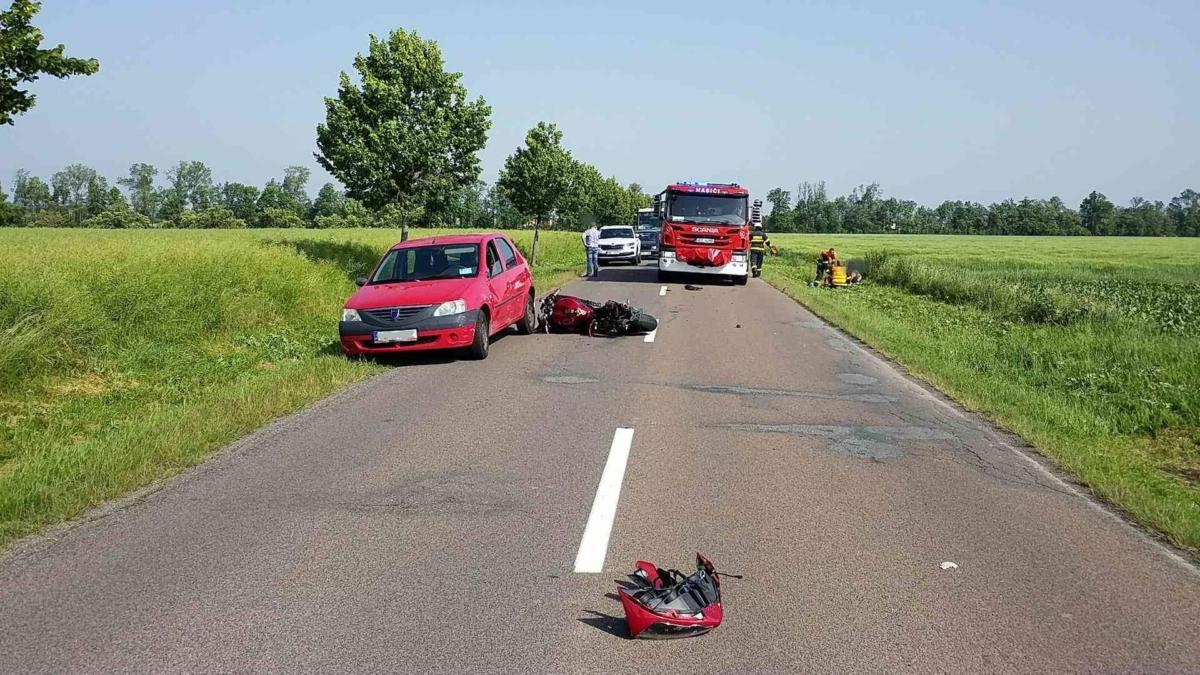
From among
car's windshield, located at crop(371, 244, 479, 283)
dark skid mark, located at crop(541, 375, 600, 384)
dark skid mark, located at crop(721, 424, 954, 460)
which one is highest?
car's windshield, located at crop(371, 244, 479, 283)

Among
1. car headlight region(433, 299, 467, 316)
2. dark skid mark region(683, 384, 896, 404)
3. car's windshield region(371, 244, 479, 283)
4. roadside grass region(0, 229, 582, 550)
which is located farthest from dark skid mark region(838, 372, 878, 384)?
roadside grass region(0, 229, 582, 550)

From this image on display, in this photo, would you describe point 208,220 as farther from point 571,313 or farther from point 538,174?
point 571,313

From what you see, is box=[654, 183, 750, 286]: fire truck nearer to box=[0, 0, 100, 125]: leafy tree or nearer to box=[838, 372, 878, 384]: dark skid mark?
box=[838, 372, 878, 384]: dark skid mark

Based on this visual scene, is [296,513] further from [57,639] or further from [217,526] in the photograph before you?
[57,639]

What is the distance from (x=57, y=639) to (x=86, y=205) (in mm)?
113126

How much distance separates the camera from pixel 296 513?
5.49m

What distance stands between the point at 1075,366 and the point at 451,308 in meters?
8.73

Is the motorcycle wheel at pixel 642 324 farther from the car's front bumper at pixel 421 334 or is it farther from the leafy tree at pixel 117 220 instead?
the leafy tree at pixel 117 220

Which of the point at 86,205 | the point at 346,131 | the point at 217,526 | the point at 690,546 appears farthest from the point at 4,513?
the point at 86,205

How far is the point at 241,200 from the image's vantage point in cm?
11831

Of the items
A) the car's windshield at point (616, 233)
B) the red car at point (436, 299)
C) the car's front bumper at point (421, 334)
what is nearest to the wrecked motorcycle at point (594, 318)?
the red car at point (436, 299)

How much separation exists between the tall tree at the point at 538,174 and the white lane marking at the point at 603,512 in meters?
33.9

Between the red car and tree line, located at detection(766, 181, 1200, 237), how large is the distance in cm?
12359

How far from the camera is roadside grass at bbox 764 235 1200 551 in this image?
6992mm
